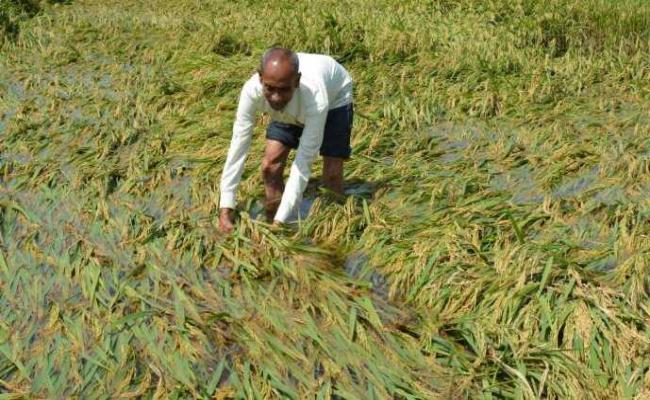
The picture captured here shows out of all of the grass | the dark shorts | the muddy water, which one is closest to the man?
the dark shorts

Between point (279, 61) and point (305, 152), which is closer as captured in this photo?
point (279, 61)

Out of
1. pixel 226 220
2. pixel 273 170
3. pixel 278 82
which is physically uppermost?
pixel 278 82

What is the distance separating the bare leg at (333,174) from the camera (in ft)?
12.9

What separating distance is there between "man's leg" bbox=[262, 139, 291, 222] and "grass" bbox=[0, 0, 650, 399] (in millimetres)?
215

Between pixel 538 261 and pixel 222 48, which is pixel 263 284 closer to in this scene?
pixel 538 261

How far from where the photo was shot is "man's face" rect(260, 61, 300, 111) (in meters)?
2.95

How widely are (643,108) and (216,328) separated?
13.1 feet

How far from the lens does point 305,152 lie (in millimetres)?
3328

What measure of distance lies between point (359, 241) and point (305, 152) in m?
0.64

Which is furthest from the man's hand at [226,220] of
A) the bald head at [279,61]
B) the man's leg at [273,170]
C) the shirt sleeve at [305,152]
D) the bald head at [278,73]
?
the bald head at [279,61]

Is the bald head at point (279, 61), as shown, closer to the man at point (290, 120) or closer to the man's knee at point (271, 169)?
the man at point (290, 120)

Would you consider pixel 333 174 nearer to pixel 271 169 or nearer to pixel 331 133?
pixel 331 133

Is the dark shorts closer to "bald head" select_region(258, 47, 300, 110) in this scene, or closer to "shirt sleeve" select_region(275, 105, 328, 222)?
"shirt sleeve" select_region(275, 105, 328, 222)

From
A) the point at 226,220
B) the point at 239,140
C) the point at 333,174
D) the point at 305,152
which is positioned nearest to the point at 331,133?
the point at 333,174
